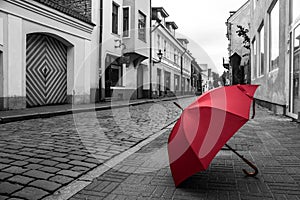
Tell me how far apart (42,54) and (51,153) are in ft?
32.1

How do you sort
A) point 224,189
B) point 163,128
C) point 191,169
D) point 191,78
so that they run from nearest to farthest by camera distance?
point 191,169, point 224,189, point 163,128, point 191,78

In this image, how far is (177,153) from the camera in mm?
2850

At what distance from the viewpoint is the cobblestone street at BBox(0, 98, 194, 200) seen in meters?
3.10

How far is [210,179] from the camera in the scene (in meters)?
3.30

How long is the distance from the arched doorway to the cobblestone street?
5.60 m

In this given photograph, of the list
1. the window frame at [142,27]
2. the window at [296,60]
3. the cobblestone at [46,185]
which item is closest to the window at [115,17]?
the window frame at [142,27]

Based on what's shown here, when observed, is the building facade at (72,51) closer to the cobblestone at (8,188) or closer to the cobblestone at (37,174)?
the cobblestone at (37,174)

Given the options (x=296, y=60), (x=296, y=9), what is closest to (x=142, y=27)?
(x=296, y=9)

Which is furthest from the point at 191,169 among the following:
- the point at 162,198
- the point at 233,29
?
the point at 233,29

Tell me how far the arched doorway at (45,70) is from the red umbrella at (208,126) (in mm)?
10955

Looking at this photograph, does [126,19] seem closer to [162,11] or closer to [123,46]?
[123,46]

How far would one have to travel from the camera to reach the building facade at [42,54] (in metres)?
10.5

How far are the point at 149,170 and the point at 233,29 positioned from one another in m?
38.9

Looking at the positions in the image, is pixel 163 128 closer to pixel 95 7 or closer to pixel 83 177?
pixel 83 177
